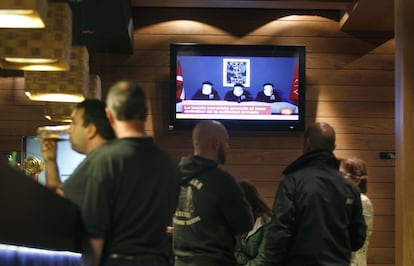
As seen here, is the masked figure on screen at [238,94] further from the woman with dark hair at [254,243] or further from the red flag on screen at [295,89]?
the woman with dark hair at [254,243]

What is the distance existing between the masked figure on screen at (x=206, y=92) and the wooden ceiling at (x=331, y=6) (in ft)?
2.72

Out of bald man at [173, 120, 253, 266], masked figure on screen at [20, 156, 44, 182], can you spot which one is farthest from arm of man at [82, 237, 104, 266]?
masked figure on screen at [20, 156, 44, 182]

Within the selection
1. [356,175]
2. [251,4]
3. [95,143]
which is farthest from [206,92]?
[95,143]

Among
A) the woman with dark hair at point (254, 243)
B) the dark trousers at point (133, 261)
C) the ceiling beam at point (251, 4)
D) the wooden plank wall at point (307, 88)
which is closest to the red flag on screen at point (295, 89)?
the wooden plank wall at point (307, 88)

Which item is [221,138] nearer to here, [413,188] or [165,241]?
[165,241]

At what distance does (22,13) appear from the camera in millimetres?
3520

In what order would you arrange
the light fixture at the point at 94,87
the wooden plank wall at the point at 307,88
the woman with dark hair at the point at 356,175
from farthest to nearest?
the wooden plank wall at the point at 307,88
the light fixture at the point at 94,87
the woman with dark hair at the point at 356,175

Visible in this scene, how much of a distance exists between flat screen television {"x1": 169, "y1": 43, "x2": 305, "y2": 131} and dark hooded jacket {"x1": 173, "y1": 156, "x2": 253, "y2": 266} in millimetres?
3935

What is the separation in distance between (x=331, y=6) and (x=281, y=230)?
445 cm

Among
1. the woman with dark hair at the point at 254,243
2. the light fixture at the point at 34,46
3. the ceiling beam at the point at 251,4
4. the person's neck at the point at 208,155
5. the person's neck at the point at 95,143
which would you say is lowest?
the woman with dark hair at the point at 254,243

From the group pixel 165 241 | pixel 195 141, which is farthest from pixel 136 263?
pixel 195 141

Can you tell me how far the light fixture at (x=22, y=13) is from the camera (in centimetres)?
344

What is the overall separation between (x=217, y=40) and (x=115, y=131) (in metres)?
5.22

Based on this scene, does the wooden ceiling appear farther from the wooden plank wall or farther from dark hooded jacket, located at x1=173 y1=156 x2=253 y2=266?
dark hooded jacket, located at x1=173 y1=156 x2=253 y2=266
